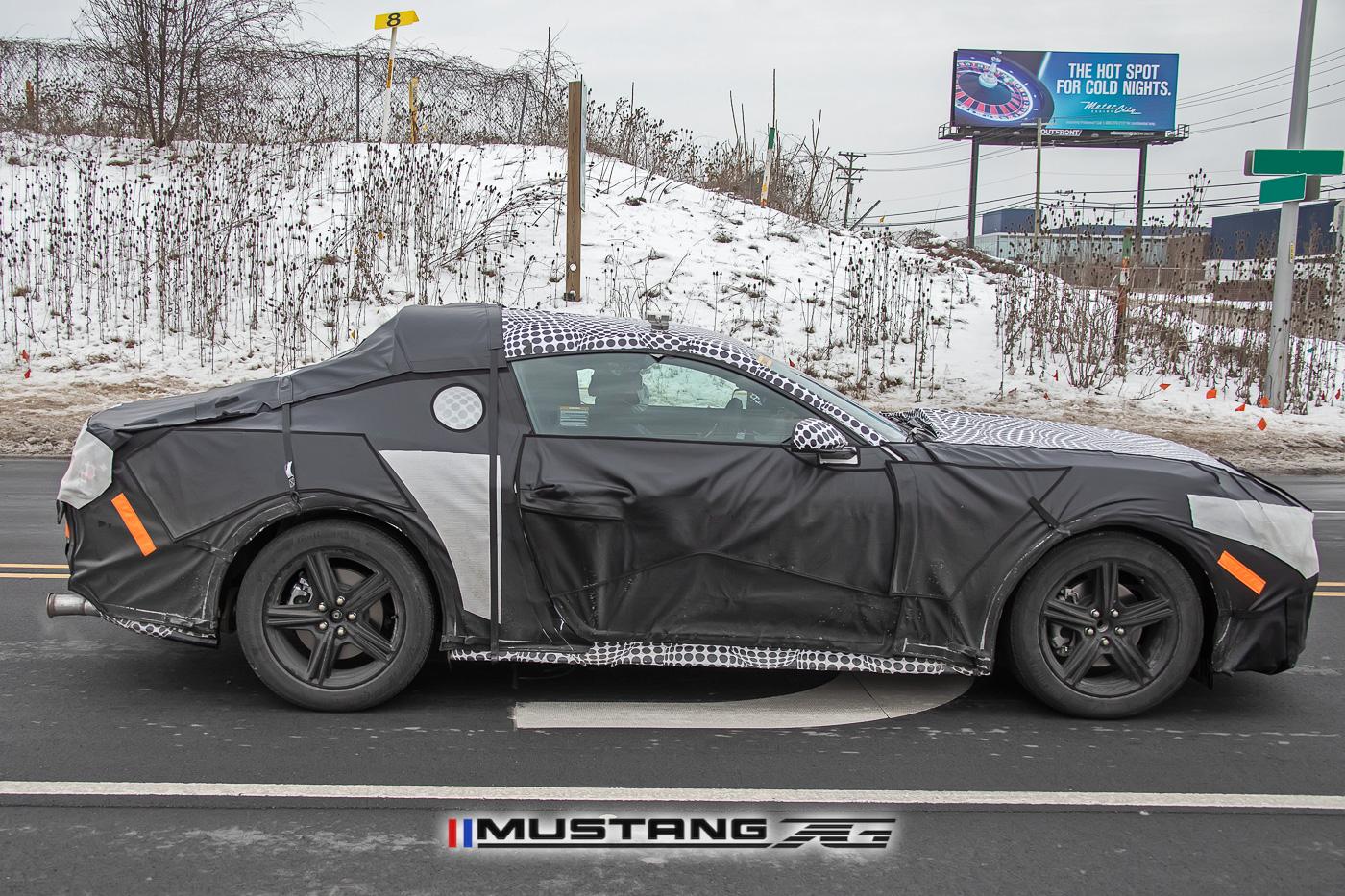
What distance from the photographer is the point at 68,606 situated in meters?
4.55

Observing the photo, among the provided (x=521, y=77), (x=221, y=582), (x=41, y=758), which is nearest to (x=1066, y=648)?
(x=221, y=582)

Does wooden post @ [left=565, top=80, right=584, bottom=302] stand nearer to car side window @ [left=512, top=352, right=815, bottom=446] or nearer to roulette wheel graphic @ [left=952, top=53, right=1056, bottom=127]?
car side window @ [left=512, top=352, right=815, bottom=446]

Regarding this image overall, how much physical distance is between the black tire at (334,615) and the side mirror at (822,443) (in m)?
1.52

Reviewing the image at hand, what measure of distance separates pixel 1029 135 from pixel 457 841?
46.7 metres

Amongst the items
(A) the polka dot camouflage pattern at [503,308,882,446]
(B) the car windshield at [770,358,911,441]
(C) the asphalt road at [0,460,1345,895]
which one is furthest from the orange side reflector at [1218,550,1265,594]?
(A) the polka dot camouflage pattern at [503,308,882,446]

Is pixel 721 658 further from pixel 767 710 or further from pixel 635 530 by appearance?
pixel 635 530

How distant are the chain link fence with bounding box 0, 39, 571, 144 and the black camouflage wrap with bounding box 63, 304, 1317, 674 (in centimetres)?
1712

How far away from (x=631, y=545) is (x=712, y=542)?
304mm

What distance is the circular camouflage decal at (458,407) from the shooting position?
442cm

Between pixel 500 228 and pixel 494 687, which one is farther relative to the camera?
pixel 500 228

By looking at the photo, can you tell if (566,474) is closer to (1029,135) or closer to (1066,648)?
(1066,648)

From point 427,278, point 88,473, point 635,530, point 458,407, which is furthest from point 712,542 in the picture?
point 427,278

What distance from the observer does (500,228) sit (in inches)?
709

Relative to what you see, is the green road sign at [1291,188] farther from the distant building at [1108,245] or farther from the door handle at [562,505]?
the door handle at [562,505]
